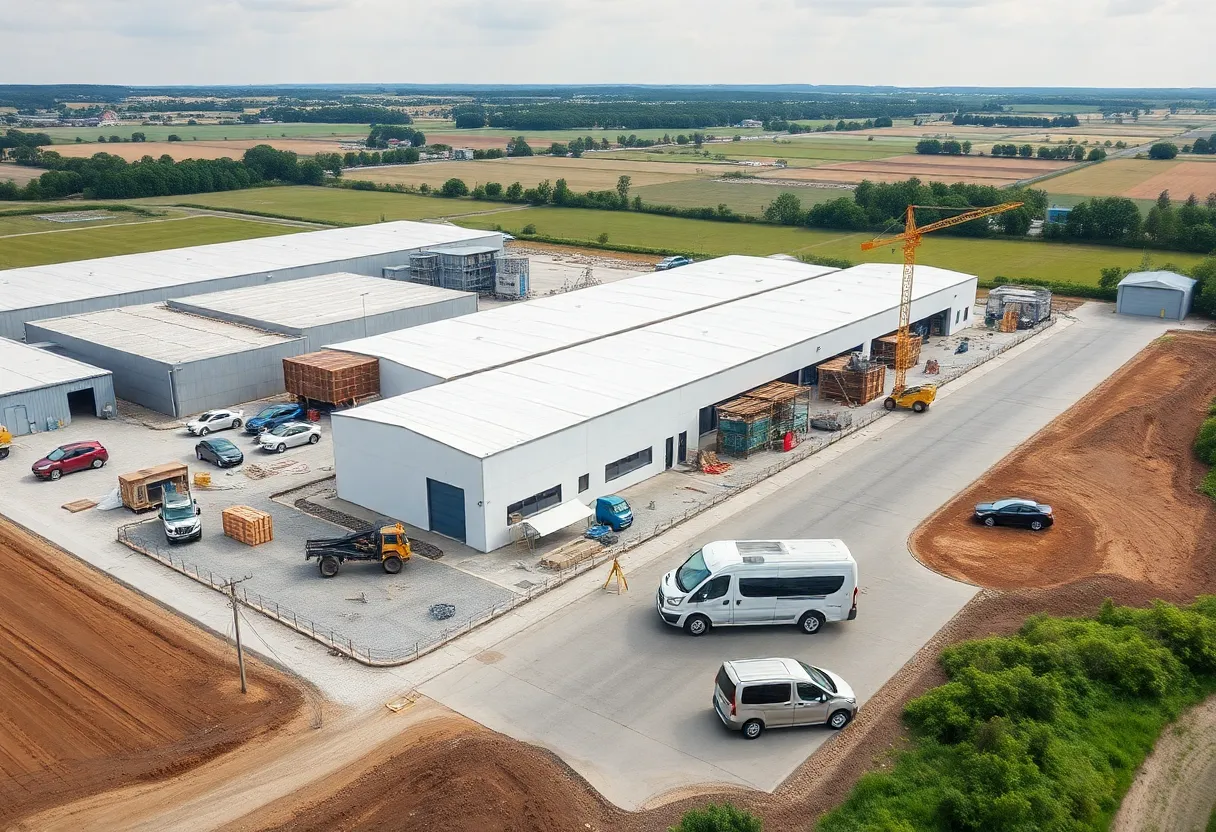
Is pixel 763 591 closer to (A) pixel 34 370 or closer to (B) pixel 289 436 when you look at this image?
(B) pixel 289 436

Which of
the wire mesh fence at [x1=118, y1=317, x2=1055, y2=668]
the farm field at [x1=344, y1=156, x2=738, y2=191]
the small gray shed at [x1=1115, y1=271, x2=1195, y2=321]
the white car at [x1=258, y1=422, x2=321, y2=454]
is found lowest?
the wire mesh fence at [x1=118, y1=317, x2=1055, y2=668]

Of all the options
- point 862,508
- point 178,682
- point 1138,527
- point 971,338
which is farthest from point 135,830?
point 971,338

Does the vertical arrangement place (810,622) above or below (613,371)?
below

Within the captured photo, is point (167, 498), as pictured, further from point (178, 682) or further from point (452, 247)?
point (452, 247)

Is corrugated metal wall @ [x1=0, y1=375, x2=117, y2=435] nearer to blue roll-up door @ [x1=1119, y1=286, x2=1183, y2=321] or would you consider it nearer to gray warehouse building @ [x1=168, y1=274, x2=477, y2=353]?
gray warehouse building @ [x1=168, y1=274, x2=477, y2=353]

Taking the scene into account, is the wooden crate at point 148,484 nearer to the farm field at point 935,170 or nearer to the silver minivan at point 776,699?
the silver minivan at point 776,699

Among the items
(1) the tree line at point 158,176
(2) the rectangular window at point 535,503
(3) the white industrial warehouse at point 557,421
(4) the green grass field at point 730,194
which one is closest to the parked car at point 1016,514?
(3) the white industrial warehouse at point 557,421

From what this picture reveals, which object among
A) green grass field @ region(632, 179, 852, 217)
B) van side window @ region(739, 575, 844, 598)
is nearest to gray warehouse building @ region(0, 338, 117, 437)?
van side window @ region(739, 575, 844, 598)

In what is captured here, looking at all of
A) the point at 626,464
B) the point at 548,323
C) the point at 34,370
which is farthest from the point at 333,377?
the point at 626,464
